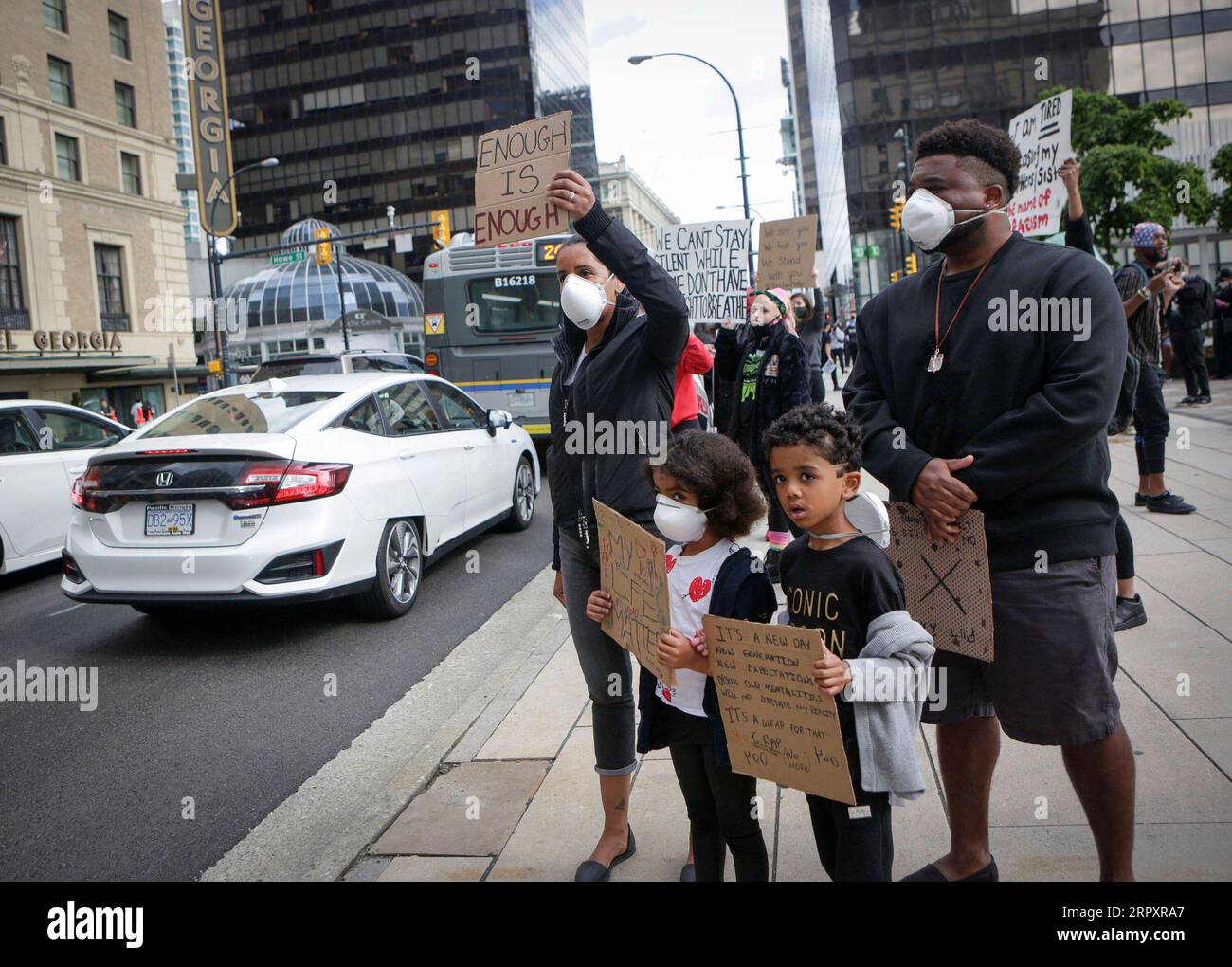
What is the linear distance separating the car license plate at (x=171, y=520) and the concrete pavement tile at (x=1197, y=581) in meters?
5.46

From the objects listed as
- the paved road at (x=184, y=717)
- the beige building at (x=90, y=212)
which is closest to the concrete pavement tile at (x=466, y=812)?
the paved road at (x=184, y=717)

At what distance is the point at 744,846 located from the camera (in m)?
2.54

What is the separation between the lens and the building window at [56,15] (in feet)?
103

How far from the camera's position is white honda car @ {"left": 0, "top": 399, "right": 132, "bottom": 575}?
318 inches

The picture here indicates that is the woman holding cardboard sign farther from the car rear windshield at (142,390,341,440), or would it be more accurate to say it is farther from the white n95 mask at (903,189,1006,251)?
the car rear windshield at (142,390,341,440)

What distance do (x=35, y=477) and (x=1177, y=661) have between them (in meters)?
8.29

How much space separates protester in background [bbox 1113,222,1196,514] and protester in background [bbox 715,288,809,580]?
6.12 ft

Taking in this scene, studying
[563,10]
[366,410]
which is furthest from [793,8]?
[366,410]

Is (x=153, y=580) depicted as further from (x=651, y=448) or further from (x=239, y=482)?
(x=651, y=448)

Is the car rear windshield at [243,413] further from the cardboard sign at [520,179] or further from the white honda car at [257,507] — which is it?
Result: the cardboard sign at [520,179]

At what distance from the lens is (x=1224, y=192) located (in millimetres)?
25141

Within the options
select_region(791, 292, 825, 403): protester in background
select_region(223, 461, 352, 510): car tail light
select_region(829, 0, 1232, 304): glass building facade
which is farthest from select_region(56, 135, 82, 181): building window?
select_region(829, 0, 1232, 304): glass building facade

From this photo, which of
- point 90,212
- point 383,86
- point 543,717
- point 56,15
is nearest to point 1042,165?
point 543,717
